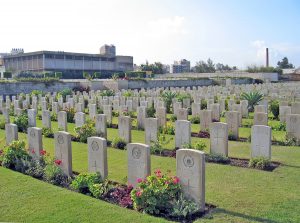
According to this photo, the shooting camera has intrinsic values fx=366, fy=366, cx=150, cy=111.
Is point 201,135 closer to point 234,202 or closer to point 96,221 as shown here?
point 234,202

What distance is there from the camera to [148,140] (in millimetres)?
10281

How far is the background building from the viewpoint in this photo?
6594 centimetres

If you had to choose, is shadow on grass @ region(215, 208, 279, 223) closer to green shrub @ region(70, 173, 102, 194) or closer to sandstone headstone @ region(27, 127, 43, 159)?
green shrub @ region(70, 173, 102, 194)

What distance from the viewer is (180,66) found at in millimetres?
123188

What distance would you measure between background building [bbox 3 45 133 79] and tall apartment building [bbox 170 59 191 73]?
130ft

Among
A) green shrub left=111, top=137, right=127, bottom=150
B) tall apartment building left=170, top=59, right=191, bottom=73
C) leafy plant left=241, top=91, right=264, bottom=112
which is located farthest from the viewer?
tall apartment building left=170, top=59, right=191, bottom=73

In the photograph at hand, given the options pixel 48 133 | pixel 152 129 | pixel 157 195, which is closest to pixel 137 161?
pixel 157 195

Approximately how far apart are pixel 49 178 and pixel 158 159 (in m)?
2.81

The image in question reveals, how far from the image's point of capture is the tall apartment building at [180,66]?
119625mm

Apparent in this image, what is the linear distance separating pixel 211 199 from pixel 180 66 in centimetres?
11859

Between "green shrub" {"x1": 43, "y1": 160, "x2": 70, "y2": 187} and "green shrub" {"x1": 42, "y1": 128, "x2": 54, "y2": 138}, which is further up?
"green shrub" {"x1": 42, "y1": 128, "x2": 54, "y2": 138}

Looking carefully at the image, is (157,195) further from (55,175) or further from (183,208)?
(55,175)

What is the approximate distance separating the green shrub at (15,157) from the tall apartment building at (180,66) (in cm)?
10690

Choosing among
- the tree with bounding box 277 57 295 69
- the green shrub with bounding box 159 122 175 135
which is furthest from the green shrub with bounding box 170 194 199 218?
the tree with bounding box 277 57 295 69
